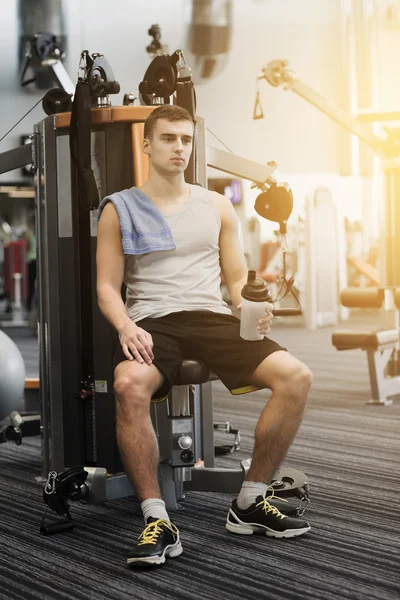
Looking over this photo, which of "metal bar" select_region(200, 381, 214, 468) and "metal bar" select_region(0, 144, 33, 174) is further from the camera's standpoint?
"metal bar" select_region(0, 144, 33, 174)

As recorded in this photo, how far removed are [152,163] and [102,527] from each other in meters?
1.06

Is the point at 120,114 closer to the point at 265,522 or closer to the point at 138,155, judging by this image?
the point at 138,155


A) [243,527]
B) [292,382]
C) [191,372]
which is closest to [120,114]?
[191,372]

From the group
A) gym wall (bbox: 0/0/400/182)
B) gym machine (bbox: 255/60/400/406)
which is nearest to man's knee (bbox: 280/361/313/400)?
gym machine (bbox: 255/60/400/406)

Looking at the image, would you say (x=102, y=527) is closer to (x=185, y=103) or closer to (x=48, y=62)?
(x=185, y=103)

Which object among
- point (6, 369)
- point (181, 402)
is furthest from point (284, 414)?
point (6, 369)

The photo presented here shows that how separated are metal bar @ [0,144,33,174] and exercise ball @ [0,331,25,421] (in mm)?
785

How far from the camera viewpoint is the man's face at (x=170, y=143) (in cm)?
216

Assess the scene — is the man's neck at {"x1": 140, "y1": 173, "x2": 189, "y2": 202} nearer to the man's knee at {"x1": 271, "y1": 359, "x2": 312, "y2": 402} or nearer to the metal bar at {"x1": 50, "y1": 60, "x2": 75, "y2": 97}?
the man's knee at {"x1": 271, "y1": 359, "x2": 312, "y2": 402}

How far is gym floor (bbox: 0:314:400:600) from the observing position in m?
1.68

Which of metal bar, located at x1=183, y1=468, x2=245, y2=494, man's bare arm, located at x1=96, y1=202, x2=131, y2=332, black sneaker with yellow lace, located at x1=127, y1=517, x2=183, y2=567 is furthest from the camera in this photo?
metal bar, located at x1=183, y1=468, x2=245, y2=494

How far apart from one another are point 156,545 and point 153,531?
1.5 inches

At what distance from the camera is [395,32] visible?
10.4 metres

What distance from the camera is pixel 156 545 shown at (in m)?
1.82
